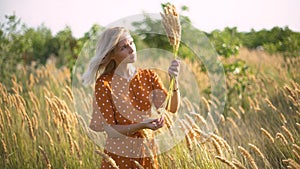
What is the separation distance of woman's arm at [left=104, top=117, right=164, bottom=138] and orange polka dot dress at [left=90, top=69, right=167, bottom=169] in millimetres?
36

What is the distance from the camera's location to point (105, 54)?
2484 mm

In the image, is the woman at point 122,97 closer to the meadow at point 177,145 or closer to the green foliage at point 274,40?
the meadow at point 177,145

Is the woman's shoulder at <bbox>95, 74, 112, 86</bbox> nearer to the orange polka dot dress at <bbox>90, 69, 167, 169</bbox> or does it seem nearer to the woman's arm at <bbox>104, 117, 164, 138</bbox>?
the orange polka dot dress at <bbox>90, 69, 167, 169</bbox>

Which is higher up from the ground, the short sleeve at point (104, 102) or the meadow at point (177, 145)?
the short sleeve at point (104, 102)

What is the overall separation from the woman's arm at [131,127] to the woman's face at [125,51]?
405 mm

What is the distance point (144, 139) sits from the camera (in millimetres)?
2604

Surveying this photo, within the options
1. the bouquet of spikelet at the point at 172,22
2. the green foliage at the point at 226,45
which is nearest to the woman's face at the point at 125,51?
the bouquet of spikelet at the point at 172,22

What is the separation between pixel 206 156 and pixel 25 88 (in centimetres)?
467

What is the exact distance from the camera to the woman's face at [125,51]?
98.3 inches

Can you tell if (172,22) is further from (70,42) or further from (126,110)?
(70,42)

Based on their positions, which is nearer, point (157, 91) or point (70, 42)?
point (157, 91)

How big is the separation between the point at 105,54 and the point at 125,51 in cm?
12

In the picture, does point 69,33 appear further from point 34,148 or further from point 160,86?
point 160,86

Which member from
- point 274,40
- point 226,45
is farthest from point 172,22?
point 274,40
